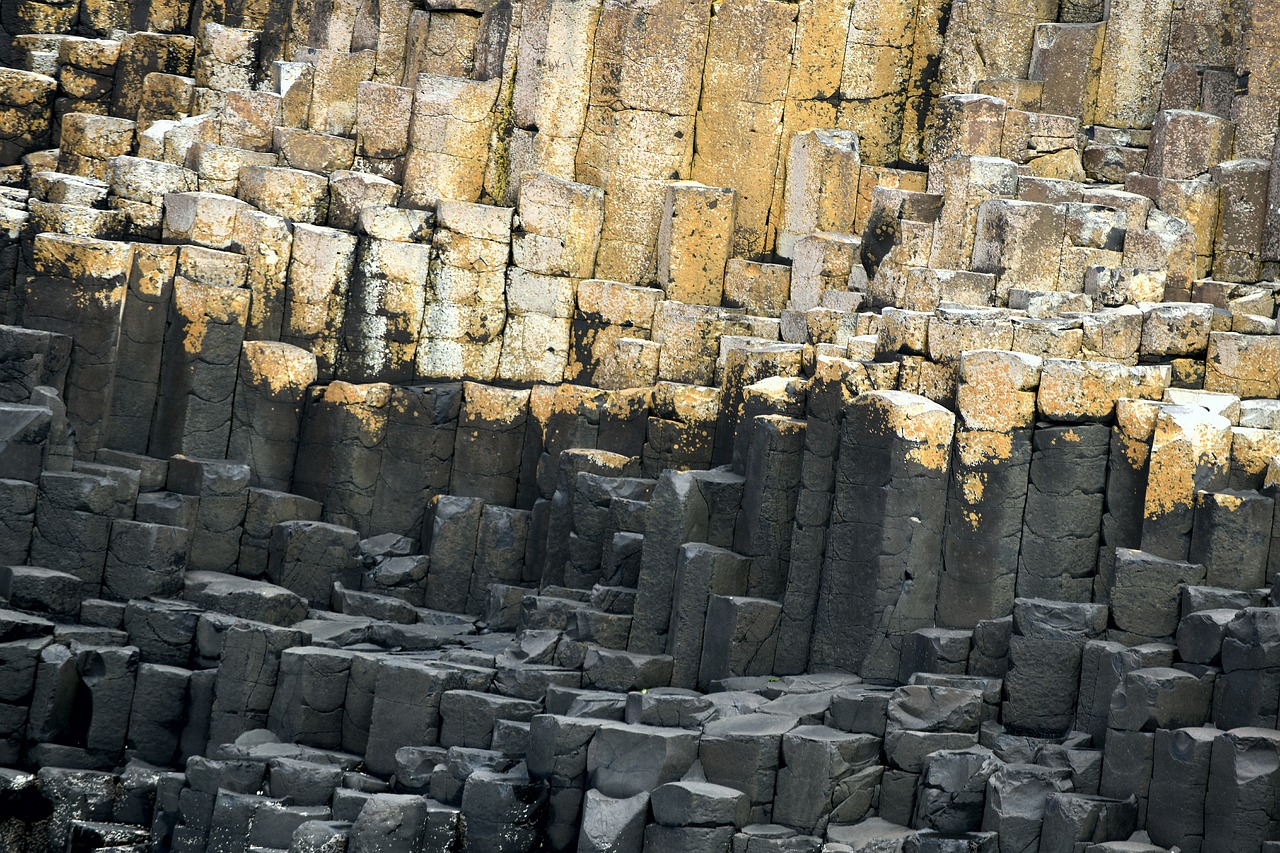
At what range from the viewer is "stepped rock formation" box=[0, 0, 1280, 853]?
19.5m

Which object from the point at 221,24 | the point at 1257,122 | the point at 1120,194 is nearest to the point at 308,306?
the point at 221,24

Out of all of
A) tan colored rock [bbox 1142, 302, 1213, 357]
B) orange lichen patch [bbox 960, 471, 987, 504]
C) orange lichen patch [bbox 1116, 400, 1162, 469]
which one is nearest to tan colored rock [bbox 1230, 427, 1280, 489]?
orange lichen patch [bbox 1116, 400, 1162, 469]

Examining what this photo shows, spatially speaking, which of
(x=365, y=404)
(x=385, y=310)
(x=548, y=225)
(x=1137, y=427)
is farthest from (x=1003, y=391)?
(x=385, y=310)

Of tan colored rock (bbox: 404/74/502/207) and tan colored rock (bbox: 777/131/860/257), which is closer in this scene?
tan colored rock (bbox: 777/131/860/257)

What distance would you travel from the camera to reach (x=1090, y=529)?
2016 centimetres

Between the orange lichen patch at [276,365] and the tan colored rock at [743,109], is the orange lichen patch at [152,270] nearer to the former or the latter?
Answer: the orange lichen patch at [276,365]

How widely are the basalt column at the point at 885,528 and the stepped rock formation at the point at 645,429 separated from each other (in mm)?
54

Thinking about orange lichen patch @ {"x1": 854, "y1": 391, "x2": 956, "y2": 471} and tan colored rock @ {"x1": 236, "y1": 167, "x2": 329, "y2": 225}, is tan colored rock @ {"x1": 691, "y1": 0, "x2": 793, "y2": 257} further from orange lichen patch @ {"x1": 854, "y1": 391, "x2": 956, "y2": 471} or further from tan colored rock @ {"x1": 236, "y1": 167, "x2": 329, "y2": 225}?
orange lichen patch @ {"x1": 854, "y1": 391, "x2": 956, "y2": 471}

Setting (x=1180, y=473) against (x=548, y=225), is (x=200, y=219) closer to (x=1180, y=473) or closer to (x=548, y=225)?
(x=548, y=225)

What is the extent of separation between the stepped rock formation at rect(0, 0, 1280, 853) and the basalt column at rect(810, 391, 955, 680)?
5 cm

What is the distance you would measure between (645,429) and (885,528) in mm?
5067

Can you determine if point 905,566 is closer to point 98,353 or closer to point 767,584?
point 767,584

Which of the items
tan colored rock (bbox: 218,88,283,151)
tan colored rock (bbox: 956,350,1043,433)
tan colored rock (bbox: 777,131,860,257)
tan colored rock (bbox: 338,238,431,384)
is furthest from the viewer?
tan colored rock (bbox: 218,88,283,151)

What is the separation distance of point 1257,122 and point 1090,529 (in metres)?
7.06
